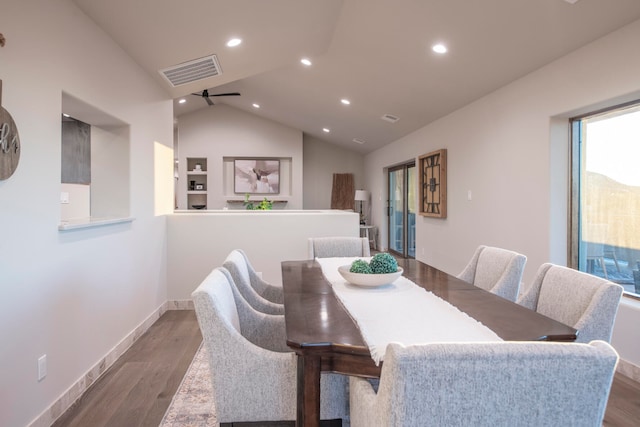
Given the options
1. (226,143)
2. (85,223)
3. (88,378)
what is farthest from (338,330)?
(226,143)

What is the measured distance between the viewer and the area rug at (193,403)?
2143 millimetres

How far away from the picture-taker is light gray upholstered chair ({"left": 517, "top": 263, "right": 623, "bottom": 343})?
1.63 metres

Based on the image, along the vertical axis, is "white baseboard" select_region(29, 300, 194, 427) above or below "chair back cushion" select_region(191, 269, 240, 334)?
below

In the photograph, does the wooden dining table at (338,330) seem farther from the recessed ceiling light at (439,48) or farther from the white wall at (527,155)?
the recessed ceiling light at (439,48)

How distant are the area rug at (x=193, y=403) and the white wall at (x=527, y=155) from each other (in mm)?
2654

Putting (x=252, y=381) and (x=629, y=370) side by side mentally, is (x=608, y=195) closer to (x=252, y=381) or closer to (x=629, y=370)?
(x=629, y=370)

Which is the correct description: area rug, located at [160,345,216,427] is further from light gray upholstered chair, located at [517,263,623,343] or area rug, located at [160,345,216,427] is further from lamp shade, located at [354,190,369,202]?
lamp shade, located at [354,190,369,202]

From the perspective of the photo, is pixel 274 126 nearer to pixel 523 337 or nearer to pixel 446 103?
pixel 446 103

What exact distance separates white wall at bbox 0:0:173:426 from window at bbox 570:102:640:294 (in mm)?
3583

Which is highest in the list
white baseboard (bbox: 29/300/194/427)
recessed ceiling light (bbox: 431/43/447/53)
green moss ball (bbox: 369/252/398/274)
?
recessed ceiling light (bbox: 431/43/447/53)

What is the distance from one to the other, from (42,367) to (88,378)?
0.53 meters

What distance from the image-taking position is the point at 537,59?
3.39m

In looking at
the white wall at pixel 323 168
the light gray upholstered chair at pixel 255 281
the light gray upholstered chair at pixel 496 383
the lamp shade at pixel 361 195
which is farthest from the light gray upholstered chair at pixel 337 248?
the white wall at pixel 323 168

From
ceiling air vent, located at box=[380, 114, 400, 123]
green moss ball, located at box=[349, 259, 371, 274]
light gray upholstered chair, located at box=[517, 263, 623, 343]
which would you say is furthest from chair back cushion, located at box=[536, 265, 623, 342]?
ceiling air vent, located at box=[380, 114, 400, 123]
